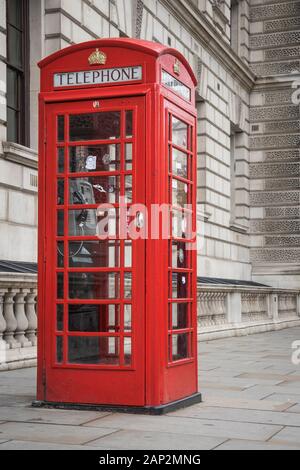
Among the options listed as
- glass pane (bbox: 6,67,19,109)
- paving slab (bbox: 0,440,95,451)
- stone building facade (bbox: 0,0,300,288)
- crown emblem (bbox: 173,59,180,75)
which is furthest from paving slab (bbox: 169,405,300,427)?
glass pane (bbox: 6,67,19,109)

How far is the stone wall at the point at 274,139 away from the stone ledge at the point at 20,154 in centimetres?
1470

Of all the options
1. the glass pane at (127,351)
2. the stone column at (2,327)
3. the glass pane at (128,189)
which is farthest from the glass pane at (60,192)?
the stone column at (2,327)

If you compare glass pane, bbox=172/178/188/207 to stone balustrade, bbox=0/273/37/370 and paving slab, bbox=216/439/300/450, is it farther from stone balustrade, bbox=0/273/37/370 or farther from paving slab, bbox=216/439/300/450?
stone balustrade, bbox=0/273/37/370

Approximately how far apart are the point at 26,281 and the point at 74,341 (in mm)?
2710

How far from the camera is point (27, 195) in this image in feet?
38.1

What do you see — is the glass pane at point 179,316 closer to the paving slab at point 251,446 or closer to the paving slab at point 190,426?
the paving slab at point 190,426

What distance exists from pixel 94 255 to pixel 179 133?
1.15m

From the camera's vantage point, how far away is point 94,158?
5.93 meters

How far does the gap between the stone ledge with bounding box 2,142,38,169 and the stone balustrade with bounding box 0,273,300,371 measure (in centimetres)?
278

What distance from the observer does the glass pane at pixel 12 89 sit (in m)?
11.8

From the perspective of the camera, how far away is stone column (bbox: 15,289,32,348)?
856 centimetres

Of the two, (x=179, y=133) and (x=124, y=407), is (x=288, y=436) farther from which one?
(x=179, y=133)

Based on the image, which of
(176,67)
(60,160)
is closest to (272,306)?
(176,67)
